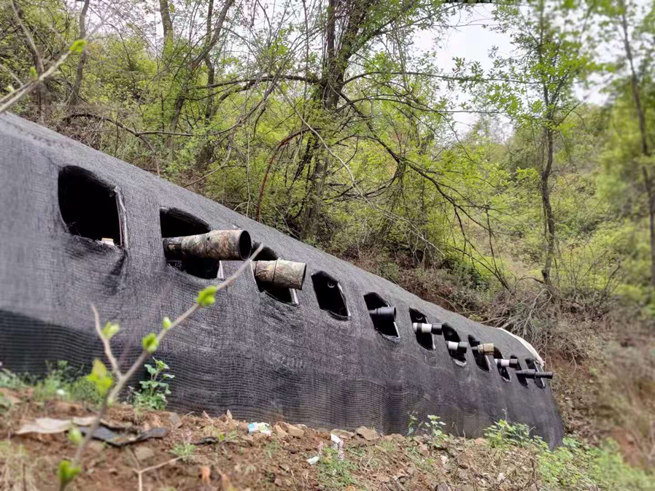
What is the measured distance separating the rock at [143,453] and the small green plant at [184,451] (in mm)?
108

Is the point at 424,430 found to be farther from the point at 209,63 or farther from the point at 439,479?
the point at 209,63

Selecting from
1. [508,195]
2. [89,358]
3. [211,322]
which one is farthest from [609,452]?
[508,195]

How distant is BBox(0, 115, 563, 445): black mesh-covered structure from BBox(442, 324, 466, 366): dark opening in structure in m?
0.28

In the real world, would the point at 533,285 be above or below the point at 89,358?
below

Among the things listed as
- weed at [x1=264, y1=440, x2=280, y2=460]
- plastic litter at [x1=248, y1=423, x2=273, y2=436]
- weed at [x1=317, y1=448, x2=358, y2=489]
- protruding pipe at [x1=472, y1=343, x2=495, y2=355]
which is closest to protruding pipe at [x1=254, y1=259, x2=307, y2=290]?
plastic litter at [x1=248, y1=423, x2=273, y2=436]

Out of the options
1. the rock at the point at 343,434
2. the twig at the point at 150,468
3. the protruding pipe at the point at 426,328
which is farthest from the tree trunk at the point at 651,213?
the protruding pipe at the point at 426,328

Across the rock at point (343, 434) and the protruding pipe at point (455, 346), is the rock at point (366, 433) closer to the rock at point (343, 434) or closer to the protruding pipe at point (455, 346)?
the rock at point (343, 434)

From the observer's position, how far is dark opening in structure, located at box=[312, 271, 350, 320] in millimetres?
5025

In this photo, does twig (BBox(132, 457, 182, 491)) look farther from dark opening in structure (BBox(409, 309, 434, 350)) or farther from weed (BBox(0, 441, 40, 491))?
dark opening in structure (BBox(409, 309, 434, 350))

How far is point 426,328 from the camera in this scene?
18.8 ft

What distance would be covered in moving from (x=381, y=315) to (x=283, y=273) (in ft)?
6.20

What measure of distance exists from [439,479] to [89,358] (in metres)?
2.87

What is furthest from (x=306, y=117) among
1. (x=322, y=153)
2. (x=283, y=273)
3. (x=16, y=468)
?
(x=16, y=468)

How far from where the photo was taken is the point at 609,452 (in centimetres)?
111
